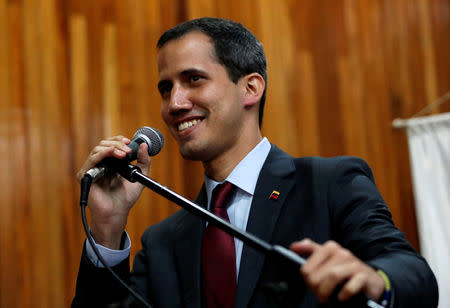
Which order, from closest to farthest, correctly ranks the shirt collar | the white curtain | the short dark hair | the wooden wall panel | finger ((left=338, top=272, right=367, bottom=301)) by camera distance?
finger ((left=338, top=272, right=367, bottom=301)), the shirt collar, the short dark hair, the wooden wall panel, the white curtain

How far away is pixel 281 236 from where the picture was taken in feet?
3.59

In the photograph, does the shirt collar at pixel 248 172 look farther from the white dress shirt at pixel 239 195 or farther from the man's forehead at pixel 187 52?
the man's forehead at pixel 187 52

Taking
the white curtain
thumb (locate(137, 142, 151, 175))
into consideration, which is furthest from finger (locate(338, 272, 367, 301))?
the white curtain

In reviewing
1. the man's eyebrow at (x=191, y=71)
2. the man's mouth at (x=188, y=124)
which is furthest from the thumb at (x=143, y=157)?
the man's eyebrow at (x=191, y=71)

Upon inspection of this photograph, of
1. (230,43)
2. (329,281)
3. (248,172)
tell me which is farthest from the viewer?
(230,43)

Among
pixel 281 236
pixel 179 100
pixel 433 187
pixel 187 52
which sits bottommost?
pixel 433 187

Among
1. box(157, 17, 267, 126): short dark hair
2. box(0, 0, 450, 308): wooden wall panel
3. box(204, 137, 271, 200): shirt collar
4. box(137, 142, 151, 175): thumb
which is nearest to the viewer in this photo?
box(137, 142, 151, 175): thumb

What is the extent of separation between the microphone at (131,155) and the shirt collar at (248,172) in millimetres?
214

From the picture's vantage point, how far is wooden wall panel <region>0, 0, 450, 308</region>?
Result: 6.12 feet

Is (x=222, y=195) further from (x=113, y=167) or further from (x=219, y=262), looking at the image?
(x=113, y=167)

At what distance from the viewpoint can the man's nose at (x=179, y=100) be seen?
1.25 m

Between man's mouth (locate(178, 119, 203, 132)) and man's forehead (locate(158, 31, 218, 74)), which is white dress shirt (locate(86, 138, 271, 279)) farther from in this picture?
man's forehead (locate(158, 31, 218, 74))

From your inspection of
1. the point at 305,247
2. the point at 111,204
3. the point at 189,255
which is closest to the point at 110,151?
the point at 111,204

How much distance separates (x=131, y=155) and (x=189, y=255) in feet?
1.06
